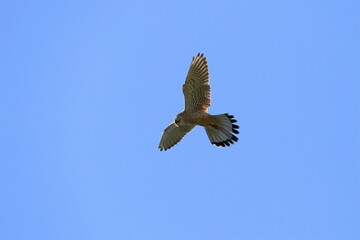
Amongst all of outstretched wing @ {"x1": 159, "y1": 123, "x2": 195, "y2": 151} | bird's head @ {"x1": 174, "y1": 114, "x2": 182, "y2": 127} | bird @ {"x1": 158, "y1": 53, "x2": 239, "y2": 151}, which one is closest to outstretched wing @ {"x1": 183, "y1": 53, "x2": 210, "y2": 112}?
bird @ {"x1": 158, "y1": 53, "x2": 239, "y2": 151}

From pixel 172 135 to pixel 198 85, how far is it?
64.7 inches

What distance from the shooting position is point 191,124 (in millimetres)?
10453

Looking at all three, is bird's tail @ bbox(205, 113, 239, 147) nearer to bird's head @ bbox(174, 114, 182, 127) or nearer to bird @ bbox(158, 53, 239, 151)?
bird @ bbox(158, 53, 239, 151)

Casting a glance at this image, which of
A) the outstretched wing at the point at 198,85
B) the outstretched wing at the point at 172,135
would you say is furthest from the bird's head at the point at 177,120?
the outstretched wing at the point at 172,135

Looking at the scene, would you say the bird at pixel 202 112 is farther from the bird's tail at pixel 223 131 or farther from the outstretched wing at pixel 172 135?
the outstretched wing at pixel 172 135

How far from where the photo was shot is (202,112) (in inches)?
392

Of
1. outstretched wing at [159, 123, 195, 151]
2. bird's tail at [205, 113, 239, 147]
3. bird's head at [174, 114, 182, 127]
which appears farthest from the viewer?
outstretched wing at [159, 123, 195, 151]

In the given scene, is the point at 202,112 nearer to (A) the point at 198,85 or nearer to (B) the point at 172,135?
(A) the point at 198,85

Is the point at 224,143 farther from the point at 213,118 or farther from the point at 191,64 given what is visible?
the point at 191,64

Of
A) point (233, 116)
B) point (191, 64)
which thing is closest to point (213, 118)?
point (233, 116)

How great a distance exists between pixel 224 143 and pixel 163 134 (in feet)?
5.47

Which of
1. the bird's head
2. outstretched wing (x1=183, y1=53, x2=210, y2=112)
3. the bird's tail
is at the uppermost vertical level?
outstretched wing (x1=183, y1=53, x2=210, y2=112)

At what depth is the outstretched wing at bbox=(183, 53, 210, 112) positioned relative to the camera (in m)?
9.87

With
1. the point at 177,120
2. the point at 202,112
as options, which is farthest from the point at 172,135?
the point at 202,112
